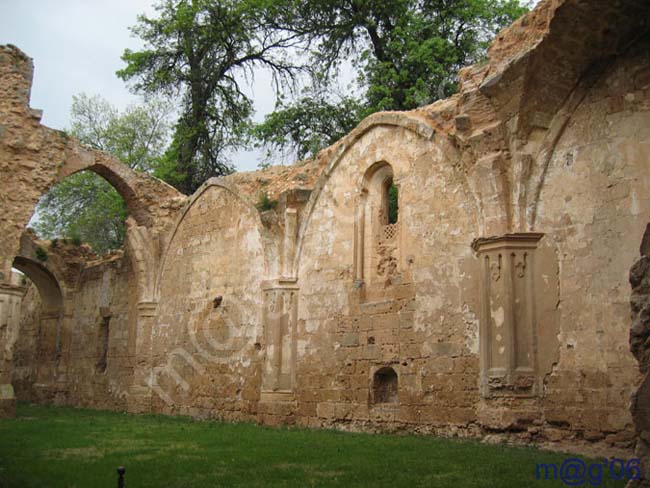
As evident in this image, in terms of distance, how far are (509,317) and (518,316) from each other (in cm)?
11

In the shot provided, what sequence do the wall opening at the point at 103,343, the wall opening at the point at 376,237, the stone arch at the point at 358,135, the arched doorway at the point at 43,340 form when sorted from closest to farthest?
the stone arch at the point at 358,135
the wall opening at the point at 376,237
the wall opening at the point at 103,343
the arched doorway at the point at 43,340

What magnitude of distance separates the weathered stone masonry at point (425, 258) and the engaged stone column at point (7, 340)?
4 centimetres

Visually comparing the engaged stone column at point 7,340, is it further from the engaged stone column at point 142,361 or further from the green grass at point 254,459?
the green grass at point 254,459

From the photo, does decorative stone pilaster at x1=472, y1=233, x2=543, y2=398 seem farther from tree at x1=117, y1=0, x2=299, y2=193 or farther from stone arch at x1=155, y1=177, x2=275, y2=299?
tree at x1=117, y1=0, x2=299, y2=193

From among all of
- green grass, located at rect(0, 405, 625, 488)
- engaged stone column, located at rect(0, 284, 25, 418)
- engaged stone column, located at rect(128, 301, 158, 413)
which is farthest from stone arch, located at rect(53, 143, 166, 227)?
green grass, located at rect(0, 405, 625, 488)

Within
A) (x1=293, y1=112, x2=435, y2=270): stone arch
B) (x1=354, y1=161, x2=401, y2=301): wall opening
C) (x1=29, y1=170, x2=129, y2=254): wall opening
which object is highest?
(x1=29, y1=170, x2=129, y2=254): wall opening

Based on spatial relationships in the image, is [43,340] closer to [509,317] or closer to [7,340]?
[7,340]

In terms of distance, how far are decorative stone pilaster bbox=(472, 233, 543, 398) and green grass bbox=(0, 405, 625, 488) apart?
2.72ft

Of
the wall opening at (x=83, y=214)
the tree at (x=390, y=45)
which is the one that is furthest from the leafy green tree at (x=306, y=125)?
the wall opening at (x=83, y=214)

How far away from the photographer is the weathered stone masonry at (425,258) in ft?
27.9

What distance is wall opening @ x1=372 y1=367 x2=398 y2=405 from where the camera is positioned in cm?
1086

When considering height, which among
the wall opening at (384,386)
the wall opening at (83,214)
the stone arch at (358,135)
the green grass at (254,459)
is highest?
the wall opening at (83,214)

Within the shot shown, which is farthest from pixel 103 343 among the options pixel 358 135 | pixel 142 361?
pixel 358 135

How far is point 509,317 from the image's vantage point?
9008mm
